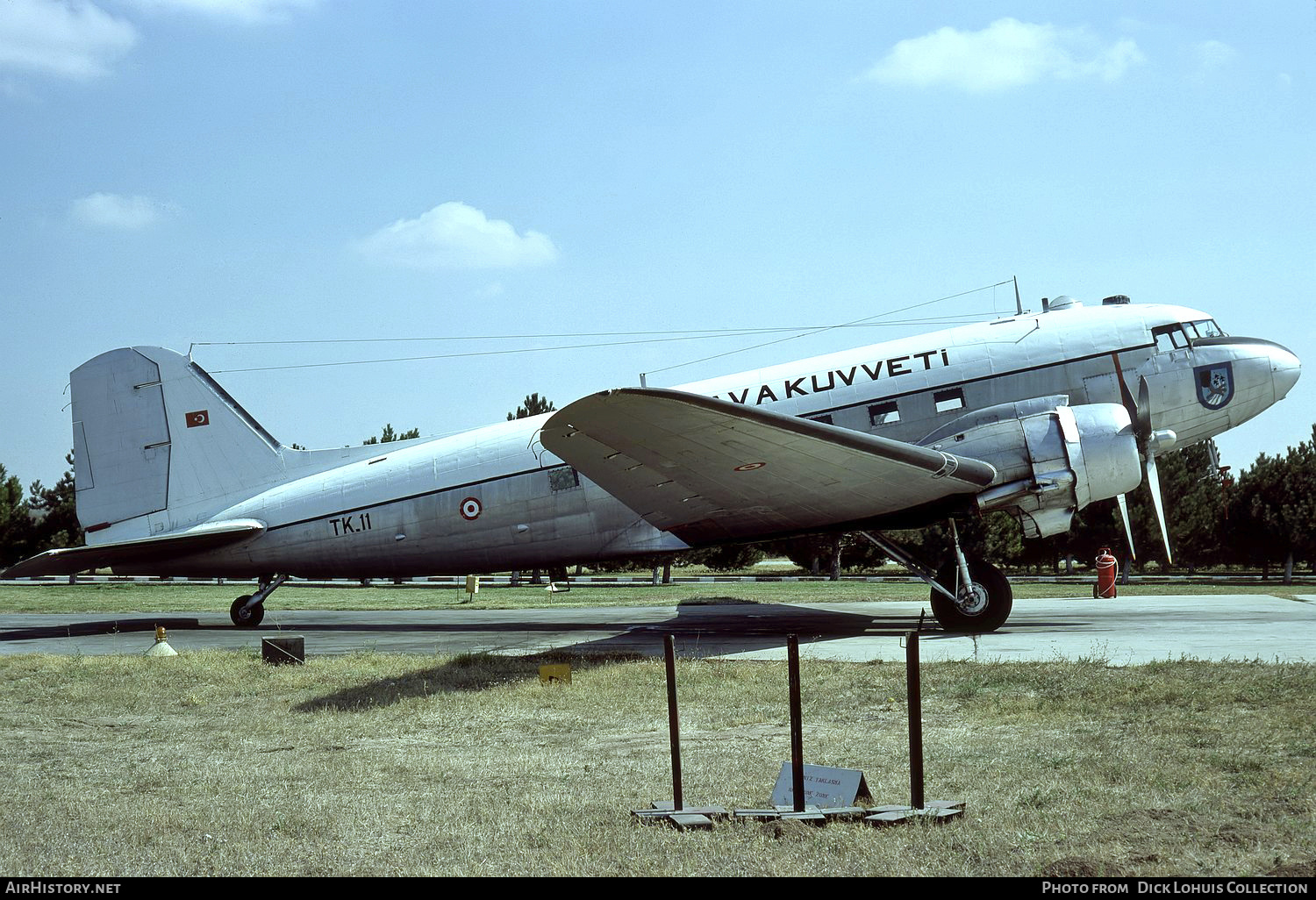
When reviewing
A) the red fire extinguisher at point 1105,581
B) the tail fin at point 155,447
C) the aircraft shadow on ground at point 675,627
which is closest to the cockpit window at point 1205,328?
the aircraft shadow on ground at point 675,627

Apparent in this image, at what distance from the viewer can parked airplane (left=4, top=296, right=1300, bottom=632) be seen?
1413 centimetres

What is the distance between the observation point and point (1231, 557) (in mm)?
53969

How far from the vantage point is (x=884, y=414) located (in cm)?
1705

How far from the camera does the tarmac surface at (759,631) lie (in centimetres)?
1404

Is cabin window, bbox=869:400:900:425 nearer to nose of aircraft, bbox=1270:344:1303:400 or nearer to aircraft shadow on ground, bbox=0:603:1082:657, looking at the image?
aircraft shadow on ground, bbox=0:603:1082:657

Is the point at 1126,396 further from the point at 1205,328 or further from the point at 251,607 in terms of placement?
the point at 251,607

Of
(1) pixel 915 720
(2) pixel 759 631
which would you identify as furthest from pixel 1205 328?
(1) pixel 915 720

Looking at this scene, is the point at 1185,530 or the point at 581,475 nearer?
the point at 581,475

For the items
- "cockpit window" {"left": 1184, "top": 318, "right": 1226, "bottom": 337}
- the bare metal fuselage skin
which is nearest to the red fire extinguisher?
the bare metal fuselage skin

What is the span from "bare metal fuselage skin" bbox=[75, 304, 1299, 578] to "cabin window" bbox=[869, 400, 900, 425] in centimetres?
2

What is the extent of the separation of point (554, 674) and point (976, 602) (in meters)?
7.69

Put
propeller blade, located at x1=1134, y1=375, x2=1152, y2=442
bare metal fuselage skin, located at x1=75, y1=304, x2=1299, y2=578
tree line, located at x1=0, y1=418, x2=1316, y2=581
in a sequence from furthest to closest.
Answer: tree line, located at x1=0, y1=418, x2=1316, y2=581 → bare metal fuselage skin, located at x1=75, y1=304, x2=1299, y2=578 → propeller blade, located at x1=1134, y1=375, x2=1152, y2=442

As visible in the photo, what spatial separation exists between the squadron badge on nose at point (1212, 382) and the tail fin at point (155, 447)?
17817mm

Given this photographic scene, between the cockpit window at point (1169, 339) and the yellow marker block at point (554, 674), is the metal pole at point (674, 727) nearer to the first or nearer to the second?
the yellow marker block at point (554, 674)
